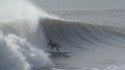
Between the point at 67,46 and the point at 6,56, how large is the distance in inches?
429

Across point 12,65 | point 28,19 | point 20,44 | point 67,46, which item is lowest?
point 12,65

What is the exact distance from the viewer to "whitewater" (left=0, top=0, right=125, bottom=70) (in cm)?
2619

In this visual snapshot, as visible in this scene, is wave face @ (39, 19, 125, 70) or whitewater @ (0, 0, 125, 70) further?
wave face @ (39, 19, 125, 70)

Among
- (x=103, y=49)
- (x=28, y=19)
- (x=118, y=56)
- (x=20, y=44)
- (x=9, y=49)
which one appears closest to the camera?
(x=9, y=49)

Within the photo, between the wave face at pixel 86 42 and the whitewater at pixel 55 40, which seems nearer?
the whitewater at pixel 55 40

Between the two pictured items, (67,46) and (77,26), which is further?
(77,26)

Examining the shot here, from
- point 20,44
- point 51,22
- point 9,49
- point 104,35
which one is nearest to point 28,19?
point 51,22

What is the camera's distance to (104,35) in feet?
126

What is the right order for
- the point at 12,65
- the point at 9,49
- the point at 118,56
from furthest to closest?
the point at 118,56
the point at 9,49
the point at 12,65

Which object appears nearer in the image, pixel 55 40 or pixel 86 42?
pixel 55 40

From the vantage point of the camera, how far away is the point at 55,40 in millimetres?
35875

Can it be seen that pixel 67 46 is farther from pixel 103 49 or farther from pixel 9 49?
pixel 9 49

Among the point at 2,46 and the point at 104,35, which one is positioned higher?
the point at 104,35

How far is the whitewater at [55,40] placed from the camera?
26.2m
